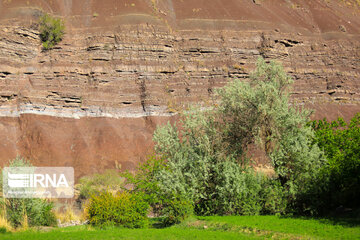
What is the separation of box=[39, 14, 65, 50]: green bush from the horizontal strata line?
10379 mm

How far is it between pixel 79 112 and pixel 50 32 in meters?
13.2

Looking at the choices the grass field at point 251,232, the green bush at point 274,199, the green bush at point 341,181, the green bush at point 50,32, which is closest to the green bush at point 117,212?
the grass field at point 251,232

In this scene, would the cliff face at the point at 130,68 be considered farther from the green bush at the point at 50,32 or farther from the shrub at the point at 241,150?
the shrub at the point at 241,150

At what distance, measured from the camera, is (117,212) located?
17875mm

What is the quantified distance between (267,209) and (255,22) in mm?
45529

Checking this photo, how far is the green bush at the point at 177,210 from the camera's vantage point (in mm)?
18297

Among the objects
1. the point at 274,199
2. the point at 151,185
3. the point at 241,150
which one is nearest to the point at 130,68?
the point at 241,150

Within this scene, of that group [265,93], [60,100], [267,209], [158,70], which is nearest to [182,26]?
[158,70]

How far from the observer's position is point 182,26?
5650 centimetres

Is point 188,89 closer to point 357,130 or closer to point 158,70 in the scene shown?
point 158,70

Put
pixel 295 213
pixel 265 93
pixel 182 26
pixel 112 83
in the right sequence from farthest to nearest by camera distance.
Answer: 1. pixel 182 26
2. pixel 112 83
3. pixel 265 93
4. pixel 295 213

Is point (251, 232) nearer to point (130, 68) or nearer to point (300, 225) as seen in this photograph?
point (300, 225)

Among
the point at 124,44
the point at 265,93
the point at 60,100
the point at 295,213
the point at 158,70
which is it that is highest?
the point at 124,44

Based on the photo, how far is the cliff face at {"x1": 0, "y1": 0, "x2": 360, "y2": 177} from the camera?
43.3 m
